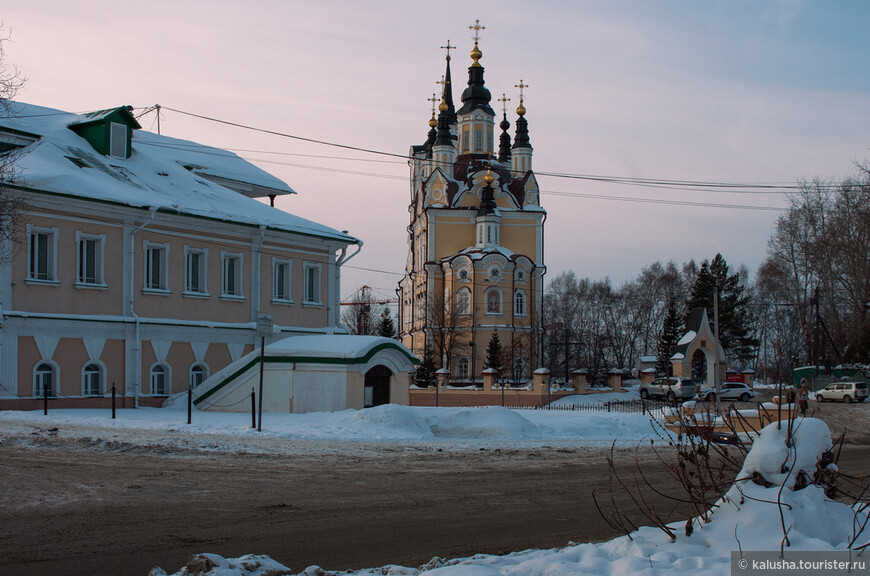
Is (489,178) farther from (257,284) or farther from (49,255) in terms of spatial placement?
(49,255)

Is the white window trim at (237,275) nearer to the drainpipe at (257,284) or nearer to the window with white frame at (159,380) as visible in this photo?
the drainpipe at (257,284)

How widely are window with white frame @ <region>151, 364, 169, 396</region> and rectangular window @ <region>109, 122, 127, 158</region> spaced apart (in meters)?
7.86

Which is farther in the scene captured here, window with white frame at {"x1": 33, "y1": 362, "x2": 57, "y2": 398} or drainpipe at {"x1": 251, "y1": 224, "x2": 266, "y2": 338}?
drainpipe at {"x1": 251, "y1": 224, "x2": 266, "y2": 338}

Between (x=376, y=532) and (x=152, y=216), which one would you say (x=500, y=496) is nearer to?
(x=376, y=532)

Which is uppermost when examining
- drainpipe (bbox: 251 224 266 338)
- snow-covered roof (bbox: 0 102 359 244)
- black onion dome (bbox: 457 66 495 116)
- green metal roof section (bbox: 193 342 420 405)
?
black onion dome (bbox: 457 66 495 116)

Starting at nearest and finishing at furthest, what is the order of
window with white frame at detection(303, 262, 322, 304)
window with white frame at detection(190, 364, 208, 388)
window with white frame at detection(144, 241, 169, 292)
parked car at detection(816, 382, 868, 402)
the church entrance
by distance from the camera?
the church entrance, window with white frame at detection(144, 241, 169, 292), window with white frame at detection(190, 364, 208, 388), window with white frame at detection(303, 262, 322, 304), parked car at detection(816, 382, 868, 402)

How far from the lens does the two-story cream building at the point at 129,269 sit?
2402cm

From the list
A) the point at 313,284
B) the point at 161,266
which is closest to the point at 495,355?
the point at 313,284

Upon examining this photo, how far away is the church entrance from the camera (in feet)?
86.8

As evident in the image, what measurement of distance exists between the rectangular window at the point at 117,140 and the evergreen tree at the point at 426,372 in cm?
2859

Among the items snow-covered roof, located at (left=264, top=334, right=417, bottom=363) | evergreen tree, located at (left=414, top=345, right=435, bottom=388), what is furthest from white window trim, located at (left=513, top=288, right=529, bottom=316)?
snow-covered roof, located at (left=264, top=334, right=417, bottom=363)

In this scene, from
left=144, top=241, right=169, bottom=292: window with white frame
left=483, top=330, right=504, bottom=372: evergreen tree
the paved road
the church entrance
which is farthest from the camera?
left=483, top=330, right=504, bottom=372: evergreen tree

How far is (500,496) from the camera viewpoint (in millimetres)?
11938

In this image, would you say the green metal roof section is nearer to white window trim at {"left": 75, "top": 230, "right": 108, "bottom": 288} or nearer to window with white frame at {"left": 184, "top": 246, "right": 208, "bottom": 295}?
window with white frame at {"left": 184, "top": 246, "right": 208, "bottom": 295}
